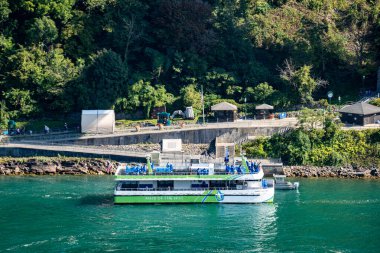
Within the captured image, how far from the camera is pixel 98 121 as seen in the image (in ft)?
276

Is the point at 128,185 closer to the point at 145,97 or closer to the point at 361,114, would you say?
the point at 145,97

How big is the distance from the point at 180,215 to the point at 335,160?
24787 mm

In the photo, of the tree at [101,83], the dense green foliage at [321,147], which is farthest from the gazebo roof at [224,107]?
the tree at [101,83]

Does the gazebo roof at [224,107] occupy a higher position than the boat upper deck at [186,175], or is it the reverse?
the gazebo roof at [224,107]

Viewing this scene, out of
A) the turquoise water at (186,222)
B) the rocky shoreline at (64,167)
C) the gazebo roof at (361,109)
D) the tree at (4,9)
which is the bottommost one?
the turquoise water at (186,222)

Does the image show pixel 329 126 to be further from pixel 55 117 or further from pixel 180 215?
pixel 55 117

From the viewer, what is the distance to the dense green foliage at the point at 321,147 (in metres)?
78.2

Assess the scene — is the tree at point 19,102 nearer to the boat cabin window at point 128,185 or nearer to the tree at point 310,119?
the boat cabin window at point 128,185

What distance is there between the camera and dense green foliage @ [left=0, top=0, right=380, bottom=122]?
8869cm

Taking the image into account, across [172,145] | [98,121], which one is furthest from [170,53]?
[172,145]

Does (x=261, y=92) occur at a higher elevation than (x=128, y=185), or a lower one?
higher

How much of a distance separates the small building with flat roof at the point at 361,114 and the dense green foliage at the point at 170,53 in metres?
6.10

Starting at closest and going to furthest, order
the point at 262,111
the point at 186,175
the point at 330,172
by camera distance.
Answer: the point at 186,175, the point at 330,172, the point at 262,111

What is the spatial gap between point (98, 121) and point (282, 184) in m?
26.2
